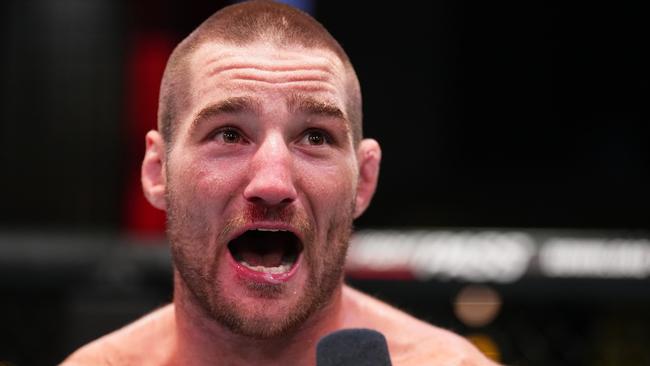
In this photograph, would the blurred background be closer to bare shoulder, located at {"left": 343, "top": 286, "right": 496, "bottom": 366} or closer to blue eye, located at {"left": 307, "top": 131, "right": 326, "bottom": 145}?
bare shoulder, located at {"left": 343, "top": 286, "right": 496, "bottom": 366}

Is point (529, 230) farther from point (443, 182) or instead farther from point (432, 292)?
point (443, 182)

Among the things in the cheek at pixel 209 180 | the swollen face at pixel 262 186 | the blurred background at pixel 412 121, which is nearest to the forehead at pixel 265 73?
the swollen face at pixel 262 186

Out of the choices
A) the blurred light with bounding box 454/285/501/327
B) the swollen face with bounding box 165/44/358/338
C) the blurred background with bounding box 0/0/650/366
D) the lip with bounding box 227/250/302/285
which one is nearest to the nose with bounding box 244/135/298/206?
the swollen face with bounding box 165/44/358/338

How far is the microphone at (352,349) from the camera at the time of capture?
1521mm

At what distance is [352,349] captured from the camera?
1.53 meters

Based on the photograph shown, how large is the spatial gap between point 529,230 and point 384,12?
1.28 meters

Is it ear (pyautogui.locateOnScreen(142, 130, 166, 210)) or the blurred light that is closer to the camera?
ear (pyautogui.locateOnScreen(142, 130, 166, 210))

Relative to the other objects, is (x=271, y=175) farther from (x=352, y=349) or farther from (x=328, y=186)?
(x=352, y=349)

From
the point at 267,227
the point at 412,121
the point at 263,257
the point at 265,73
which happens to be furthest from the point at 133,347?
the point at 412,121

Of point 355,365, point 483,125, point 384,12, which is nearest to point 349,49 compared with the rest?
point 384,12

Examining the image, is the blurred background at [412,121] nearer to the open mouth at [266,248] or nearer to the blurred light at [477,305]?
the blurred light at [477,305]

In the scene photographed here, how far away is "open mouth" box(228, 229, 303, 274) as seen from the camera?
2021 mm

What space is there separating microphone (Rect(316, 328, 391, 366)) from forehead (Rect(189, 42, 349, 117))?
55 centimetres

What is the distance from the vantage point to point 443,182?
402 centimetres
